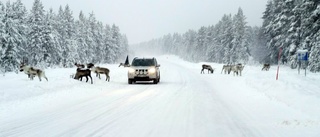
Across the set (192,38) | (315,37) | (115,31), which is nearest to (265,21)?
(315,37)

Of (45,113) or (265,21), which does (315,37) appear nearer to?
(45,113)

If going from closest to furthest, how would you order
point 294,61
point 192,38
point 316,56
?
point 316,56 < point 294,61 < point 192,38

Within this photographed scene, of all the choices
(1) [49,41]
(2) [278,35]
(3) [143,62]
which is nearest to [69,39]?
(1) [49,41]

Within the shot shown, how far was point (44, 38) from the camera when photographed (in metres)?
52.3

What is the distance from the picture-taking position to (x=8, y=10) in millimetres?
44781

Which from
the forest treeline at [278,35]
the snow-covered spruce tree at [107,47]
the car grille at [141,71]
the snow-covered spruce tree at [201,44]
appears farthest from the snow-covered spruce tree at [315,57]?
the snow-covered spruce tree at [201,44]

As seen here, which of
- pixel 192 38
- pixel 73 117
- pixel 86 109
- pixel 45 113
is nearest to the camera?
pixel 73 117

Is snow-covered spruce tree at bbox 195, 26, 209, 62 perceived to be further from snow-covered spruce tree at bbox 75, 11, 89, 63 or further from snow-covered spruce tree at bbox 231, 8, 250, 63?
snow-covered spruce tree at bbox 75, 11, 89, 63

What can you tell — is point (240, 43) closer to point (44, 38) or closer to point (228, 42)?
point (228, 42)

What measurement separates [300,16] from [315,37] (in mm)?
10342

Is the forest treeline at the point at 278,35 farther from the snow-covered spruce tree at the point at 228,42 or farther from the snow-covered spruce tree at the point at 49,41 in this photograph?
the snow-covered spruce tree at the point at 49,41

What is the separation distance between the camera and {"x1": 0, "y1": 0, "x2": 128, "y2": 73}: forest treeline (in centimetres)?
4331

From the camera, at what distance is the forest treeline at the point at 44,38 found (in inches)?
1705

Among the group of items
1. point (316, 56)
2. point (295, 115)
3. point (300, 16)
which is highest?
point (300, 16)
